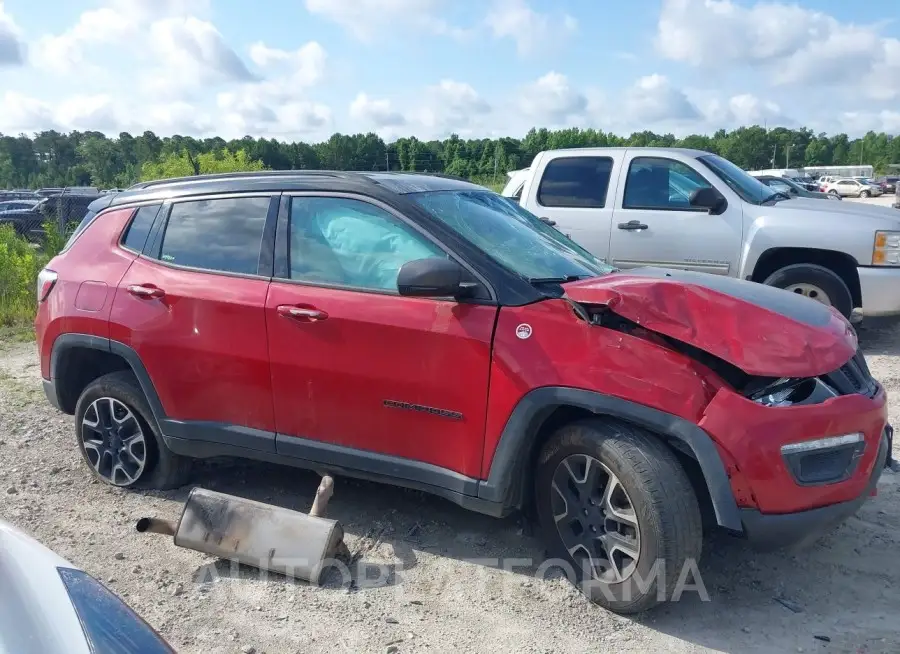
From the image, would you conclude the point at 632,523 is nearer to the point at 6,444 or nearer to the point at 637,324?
the point at 637,324

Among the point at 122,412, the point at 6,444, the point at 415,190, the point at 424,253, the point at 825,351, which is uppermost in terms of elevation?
the point at 415,190

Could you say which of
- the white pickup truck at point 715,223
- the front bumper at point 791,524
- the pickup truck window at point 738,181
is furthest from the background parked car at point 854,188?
the front bumper at point 791,524

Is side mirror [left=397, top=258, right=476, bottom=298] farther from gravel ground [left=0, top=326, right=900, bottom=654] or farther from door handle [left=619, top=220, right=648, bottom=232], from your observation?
door handle [left=619, top=220, right=648, bottom=232]

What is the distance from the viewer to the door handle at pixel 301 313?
3.72m

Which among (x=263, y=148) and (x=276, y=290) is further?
(x=263, y=148)

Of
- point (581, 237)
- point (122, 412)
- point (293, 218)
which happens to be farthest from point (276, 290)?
point (581, 237)

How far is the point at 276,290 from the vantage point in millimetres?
3877

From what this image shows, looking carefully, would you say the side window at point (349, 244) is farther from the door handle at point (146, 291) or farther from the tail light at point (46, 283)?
the tail light at point (46, 283)

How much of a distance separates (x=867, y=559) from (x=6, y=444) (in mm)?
5479

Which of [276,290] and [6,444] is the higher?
[276,290]

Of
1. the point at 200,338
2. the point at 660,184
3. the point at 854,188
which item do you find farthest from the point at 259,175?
the point at 854,188

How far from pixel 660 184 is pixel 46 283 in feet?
18.8

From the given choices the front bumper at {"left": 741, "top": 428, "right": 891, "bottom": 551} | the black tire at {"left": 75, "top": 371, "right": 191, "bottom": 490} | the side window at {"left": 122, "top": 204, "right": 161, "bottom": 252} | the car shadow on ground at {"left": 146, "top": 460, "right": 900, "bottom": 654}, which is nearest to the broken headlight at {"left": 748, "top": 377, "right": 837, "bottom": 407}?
the front bumper at {"left": 741, "top": 428, "right": 891, "bottom": 551}

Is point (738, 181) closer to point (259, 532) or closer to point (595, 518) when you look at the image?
point (595, 518)
